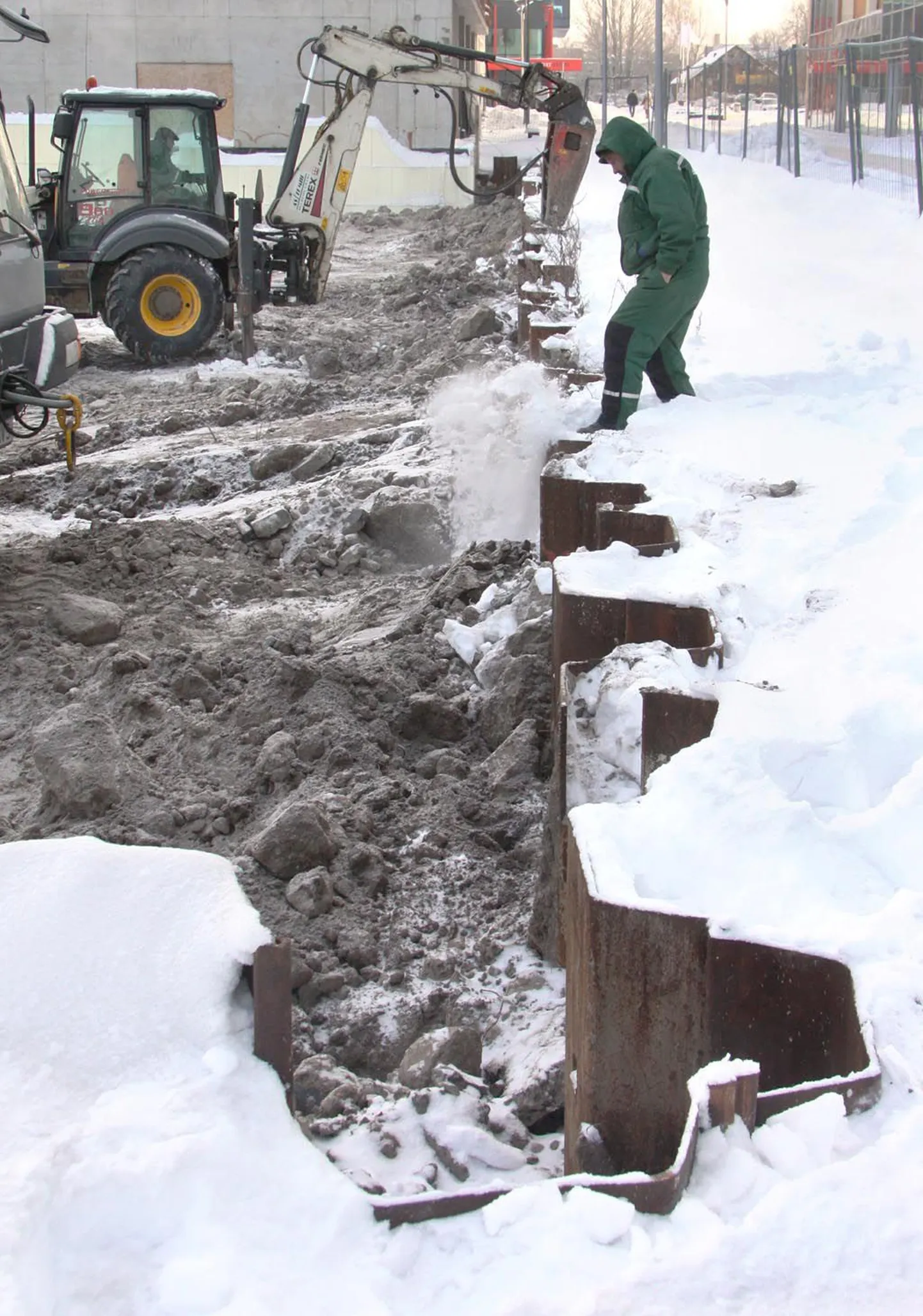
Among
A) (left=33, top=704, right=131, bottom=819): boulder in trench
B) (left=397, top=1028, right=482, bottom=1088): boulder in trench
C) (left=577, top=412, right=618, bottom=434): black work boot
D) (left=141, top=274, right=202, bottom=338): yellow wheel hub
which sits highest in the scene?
(left=141, top=274, right=202, bottom=338): yellow wheel hub

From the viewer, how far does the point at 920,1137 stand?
7.19 feet

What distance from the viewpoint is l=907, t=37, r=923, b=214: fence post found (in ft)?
42.9

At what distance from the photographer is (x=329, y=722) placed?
5027 mm

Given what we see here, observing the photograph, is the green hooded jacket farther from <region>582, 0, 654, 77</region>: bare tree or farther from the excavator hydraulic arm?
<region>582, 0, 654, 77</region>: bare tree

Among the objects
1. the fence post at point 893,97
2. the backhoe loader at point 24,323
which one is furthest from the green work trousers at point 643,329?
the fence post at point 893,97

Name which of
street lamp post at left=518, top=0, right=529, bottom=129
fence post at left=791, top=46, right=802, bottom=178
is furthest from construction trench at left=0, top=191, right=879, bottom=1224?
street lamp post at left=518, top=0, right=529, bottom=129

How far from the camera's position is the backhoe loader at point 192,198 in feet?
40.7

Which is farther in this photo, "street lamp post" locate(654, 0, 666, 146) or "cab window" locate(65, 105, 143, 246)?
"street lamp post" locate(654, 0, 666, 146)

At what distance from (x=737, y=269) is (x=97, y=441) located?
577cm

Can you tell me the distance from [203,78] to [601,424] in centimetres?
2553

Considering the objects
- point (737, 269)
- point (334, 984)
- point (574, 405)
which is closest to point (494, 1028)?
point (334, 984)

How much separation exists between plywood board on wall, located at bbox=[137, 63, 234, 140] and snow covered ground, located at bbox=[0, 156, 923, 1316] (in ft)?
91.1

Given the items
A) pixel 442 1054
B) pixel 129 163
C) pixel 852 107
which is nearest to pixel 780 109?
pixel 852 107

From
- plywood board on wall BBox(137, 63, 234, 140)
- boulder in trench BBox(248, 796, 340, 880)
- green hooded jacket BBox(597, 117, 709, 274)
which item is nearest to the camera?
boulder in trench BBox(248, 796, 340, 880)
